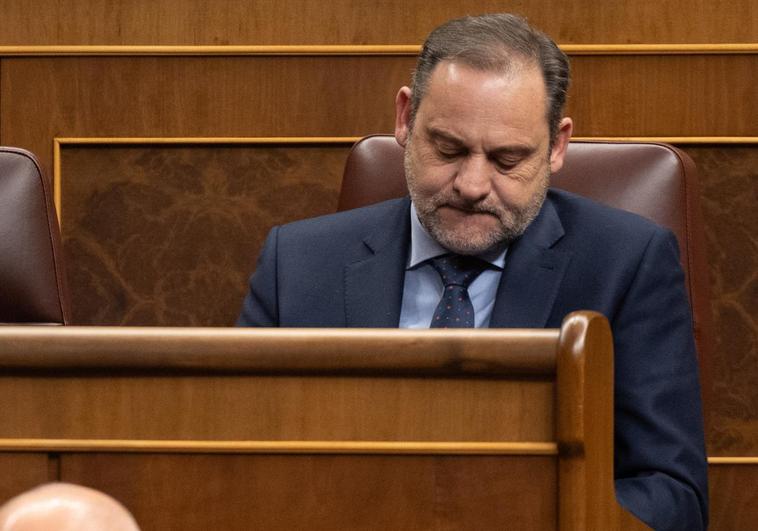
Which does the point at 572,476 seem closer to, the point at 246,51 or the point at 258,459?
the point at 258,459

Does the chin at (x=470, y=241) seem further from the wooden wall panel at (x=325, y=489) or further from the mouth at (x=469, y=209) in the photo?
the wooden wall panel at (x=325, y=489)

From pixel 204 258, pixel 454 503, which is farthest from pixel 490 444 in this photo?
pixel 204 258

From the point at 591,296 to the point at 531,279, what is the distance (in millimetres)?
44

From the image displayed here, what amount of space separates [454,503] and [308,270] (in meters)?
0.45

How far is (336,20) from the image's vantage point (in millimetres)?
1316

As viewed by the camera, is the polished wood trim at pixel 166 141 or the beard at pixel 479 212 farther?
the polished wood trim at pixel 166 141

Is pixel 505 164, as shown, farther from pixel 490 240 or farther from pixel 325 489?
pixel 325 489

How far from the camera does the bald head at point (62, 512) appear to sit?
13.2 inches

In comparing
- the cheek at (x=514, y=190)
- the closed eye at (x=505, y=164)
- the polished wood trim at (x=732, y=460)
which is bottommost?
the polished wood trim at (x=732, y=460)

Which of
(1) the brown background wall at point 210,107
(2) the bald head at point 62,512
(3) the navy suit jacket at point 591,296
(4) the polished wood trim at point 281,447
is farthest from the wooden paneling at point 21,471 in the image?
(1) the brown background wall at point 210,107

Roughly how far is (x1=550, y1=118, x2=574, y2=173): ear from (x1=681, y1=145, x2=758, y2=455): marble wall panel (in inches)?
14.4

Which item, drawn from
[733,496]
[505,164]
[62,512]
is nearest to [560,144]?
[505,164]

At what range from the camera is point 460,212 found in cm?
89

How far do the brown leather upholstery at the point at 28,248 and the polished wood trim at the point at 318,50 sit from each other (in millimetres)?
380
